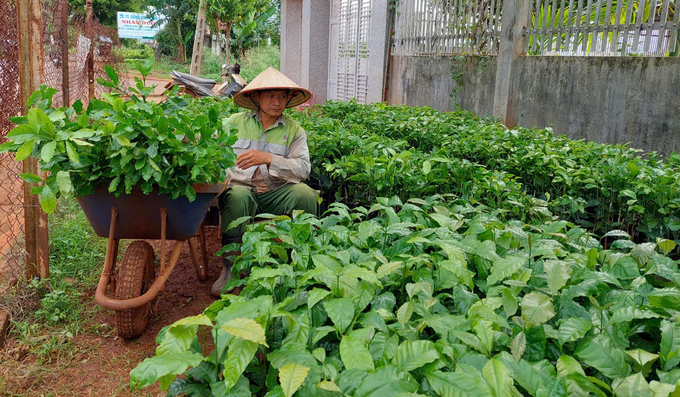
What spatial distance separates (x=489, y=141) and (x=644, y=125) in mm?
2157

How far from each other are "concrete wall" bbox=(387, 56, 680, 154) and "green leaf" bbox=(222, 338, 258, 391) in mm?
5384

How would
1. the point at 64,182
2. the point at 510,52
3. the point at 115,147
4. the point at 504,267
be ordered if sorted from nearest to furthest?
the point at 504,267, the point at 64,182, the point at 115,147, the point at 510,52

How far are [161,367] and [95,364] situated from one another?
7.49 feet

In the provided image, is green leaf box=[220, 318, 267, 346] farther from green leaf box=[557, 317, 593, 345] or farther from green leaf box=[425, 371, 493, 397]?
green leaf box=[557, 317, 593, 345]

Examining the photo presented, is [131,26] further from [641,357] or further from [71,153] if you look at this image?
[641,357]

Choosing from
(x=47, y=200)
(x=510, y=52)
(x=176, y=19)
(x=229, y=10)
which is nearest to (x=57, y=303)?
(x=47, y=200)

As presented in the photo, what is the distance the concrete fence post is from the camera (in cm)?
759

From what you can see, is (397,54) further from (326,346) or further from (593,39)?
(326,346)

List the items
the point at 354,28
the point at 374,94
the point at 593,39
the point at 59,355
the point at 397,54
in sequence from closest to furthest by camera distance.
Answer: the point at 59,355 < the point at 593,39 < the point at 397,54 < the point at 374,94 < the point at 354,28

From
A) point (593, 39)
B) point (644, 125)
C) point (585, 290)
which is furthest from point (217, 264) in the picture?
point (593, 39)

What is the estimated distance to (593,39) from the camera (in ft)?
21.4

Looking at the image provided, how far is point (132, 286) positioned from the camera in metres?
3.41

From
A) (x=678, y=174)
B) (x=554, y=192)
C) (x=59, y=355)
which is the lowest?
(x=59, y=355)

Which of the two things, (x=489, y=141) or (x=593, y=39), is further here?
(x=593, y=39)
